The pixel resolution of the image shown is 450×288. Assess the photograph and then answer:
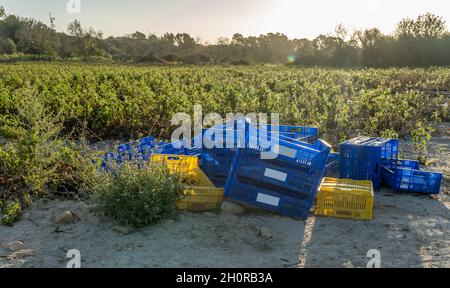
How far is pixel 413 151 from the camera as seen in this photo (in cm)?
754

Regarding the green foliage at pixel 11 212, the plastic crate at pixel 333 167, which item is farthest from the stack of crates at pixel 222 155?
the green foliage at pixel 11 212

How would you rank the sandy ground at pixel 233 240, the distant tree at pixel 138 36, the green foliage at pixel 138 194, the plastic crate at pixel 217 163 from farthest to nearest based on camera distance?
the distant tree at pixel 138 36 < the plastic crate at pixel 217 163 < the green foliage at pixel 138 194 < the sandy ground at pixel 233 240

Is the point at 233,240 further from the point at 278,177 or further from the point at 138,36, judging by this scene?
the point at 138,36

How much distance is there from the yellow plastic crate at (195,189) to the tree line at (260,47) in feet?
133

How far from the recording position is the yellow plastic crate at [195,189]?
464 cm

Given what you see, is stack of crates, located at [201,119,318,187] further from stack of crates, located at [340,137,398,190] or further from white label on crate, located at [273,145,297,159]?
stack of crates, located at [340,137,398,190]

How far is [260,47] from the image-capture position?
75812mm

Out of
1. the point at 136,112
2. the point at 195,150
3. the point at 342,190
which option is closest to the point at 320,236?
the point at 342,190

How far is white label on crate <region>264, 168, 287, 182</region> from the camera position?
4.61 metres

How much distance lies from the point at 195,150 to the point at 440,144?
4.61 metres

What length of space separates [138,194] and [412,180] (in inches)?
120

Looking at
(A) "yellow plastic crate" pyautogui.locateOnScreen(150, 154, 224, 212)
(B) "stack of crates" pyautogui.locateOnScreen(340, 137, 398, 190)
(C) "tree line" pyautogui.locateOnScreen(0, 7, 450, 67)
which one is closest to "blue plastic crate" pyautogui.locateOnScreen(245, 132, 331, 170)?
(A) "yellow plastic crate" pyautogui.locateOnScreen(150, 154, 224, 212)

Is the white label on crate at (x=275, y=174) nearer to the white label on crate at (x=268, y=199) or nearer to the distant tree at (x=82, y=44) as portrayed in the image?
the white label on crate at (x=268, y=199)
